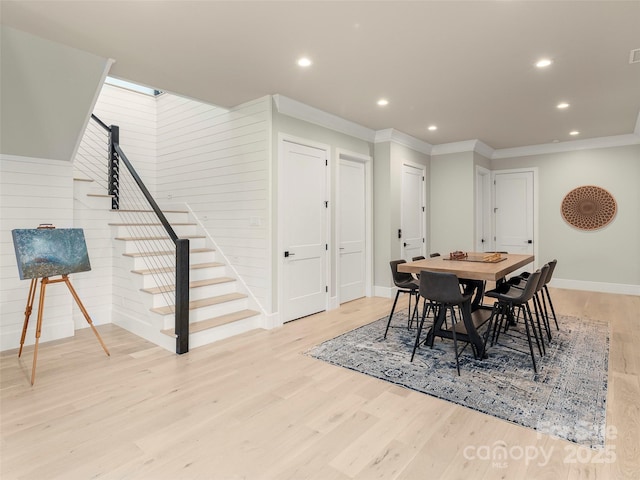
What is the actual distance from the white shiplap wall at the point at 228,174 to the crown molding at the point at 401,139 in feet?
7.32

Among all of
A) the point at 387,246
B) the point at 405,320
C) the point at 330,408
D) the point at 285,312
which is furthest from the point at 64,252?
the point at 387,246

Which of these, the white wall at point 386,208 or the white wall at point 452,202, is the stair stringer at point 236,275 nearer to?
the white wall at point 386,208

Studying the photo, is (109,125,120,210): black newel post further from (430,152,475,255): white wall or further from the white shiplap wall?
(430,152,475,255): white wall

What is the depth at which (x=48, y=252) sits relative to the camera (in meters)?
3.16

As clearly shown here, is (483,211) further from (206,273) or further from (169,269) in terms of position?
(169,269)

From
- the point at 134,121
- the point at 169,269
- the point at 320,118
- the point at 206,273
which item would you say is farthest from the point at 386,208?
the point at 134,121

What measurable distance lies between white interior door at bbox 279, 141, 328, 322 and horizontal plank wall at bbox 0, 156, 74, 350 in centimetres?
235

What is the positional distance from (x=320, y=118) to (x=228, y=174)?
1397 mm

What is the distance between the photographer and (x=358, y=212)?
5.71 m

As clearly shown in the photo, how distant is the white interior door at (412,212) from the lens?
20.3 ft

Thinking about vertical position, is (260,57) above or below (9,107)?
above

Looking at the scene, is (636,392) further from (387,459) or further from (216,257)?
(216,257)

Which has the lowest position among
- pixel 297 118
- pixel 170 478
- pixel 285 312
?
pixel 170 478

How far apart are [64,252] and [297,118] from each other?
2855 mm
